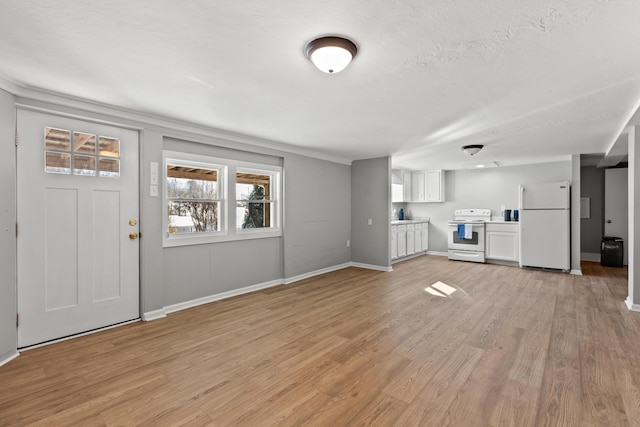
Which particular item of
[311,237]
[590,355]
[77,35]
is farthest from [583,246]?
[77,35]

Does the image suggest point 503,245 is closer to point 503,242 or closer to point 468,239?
point 503,242

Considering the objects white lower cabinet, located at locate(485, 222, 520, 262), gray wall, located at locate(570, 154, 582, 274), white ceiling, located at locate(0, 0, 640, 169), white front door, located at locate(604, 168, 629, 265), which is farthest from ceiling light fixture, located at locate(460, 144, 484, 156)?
white front door, located at locate(604, 168, 629, 265)

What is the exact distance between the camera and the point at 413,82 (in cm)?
247

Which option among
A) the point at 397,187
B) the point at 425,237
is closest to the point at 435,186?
the point at 397,187

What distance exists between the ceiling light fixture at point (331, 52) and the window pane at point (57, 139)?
8.37 feet

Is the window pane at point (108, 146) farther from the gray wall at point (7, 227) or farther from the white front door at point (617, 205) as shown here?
the white front door at point (617, 205)

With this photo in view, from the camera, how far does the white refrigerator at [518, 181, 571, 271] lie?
568cm

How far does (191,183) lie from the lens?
12.7ft

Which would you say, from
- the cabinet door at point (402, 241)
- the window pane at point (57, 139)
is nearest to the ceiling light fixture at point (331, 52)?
the window pane at point (57, 139)

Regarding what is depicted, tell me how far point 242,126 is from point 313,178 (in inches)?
78.7

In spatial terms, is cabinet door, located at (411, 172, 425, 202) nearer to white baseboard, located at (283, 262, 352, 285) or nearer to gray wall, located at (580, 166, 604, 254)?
white baseboard, located at (283, 262, 352, 285)

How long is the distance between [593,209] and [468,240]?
10.4 ft

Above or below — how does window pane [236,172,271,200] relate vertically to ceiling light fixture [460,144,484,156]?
below

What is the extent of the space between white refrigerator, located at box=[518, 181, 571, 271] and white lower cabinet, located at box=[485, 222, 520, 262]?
0.96 feet
